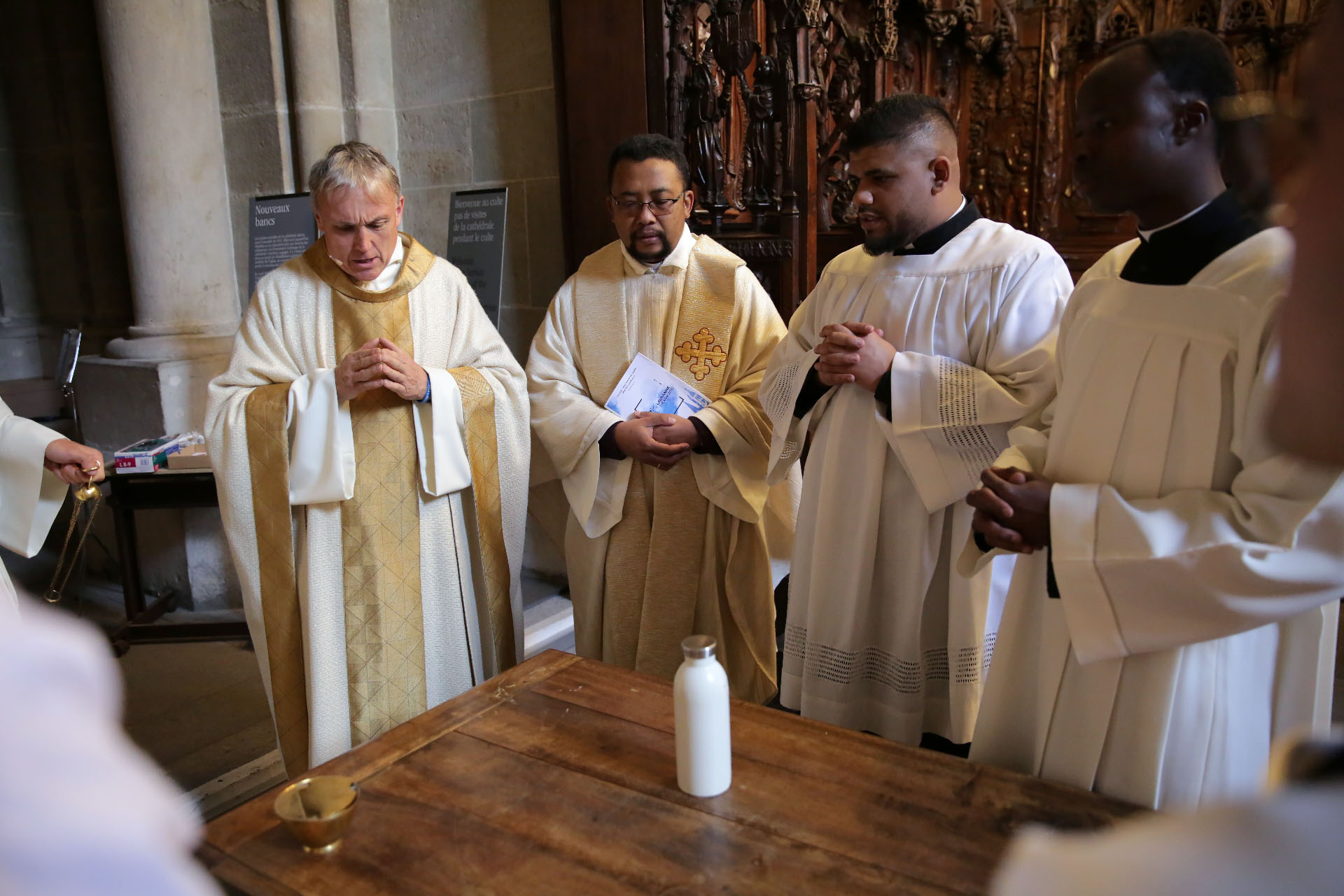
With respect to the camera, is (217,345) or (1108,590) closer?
(1108,590)

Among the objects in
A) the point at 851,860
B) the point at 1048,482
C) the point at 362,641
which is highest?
the point at 1048,482

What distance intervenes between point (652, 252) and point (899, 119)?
947mm

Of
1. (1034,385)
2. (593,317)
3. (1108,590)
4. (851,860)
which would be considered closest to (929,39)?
(593,317)

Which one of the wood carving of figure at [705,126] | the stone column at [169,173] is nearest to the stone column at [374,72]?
the stone column at [169,173]

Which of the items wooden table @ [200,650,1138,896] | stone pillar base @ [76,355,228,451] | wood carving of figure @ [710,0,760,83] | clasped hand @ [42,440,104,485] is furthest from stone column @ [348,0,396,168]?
wooden table @ [200,650,1138,896]

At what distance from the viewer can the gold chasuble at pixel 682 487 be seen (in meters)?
3.23

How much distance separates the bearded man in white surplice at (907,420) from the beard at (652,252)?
0.61 metres

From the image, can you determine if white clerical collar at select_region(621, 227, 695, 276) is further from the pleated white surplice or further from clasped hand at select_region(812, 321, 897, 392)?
the pleated white surplice

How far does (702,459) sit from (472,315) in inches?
33.8

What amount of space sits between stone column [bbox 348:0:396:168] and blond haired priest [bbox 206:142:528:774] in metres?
1.97

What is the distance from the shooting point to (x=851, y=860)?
1.47m

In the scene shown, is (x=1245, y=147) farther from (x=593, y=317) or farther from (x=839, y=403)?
(x=593, y=317)

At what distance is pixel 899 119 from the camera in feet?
8.48

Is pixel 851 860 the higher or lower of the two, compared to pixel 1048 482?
lower
